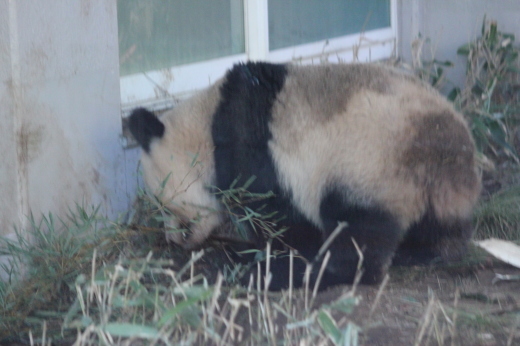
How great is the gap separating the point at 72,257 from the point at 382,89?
6.15ft

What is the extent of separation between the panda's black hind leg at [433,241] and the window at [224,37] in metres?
1.99

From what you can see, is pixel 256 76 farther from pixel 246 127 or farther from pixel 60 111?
pixel 60 111

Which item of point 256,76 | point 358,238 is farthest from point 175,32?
point 358,238

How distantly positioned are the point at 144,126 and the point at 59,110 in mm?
503

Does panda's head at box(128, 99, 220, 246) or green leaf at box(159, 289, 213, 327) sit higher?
panda's head at box(128, 99, 220, 246)

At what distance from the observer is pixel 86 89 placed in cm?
412

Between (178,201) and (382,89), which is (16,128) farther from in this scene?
(382,89)

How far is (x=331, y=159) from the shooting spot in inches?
147

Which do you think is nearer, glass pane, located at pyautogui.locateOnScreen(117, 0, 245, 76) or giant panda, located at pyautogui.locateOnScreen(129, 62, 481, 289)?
giant panda, located at pyautogui.locateOnScreen(129, 62, 481, 289)

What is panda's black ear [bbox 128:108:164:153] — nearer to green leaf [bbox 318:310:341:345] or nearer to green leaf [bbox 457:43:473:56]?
green leaf [bbox 318:310:341:345]

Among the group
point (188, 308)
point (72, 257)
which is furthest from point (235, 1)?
point (188, 308)

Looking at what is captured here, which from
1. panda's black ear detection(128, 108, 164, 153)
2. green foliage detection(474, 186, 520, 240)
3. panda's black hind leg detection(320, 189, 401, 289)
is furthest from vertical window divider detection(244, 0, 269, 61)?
panda's black hind leg detection(320, 189, 401, 289)

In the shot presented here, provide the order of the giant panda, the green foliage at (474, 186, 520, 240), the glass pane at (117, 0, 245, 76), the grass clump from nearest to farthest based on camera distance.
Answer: the grass clump < the giant panda < the green foliage at (474, 186, 520, 240) < the glass pane at (117, 0, 245, 76)

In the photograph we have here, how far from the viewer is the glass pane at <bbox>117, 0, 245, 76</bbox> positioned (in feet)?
15.6
